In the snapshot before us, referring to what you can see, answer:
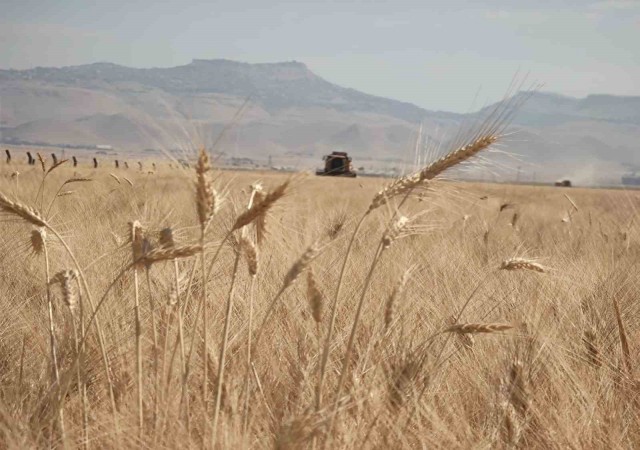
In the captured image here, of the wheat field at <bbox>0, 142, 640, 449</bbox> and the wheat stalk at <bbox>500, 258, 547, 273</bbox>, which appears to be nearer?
the wheat field at <bbox>0, 142, 640, 449</bbox>

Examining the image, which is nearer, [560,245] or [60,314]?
[60,314]

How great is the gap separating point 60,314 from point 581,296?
2284 mm

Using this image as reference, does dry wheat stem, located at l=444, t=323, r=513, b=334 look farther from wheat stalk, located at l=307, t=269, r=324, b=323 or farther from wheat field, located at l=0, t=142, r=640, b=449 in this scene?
wheat stalk, located at l=307, t=269, r=324, b=323

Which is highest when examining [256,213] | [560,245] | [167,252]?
[256,213]

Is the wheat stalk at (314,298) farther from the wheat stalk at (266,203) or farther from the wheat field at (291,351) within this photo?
the wheat stalk at (266,203)

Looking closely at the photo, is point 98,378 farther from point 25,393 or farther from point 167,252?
point 167,252

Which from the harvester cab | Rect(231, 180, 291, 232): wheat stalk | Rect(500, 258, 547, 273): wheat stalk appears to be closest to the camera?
Rect(231, 180, 291, 232): wheat stalk

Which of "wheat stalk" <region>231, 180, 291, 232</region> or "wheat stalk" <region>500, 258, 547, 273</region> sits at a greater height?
"wheat stalk" <region>231, 180, 291, 232</region>

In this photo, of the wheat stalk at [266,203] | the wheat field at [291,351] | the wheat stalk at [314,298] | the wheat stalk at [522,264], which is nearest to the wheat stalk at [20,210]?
the wheat field at [291,351]

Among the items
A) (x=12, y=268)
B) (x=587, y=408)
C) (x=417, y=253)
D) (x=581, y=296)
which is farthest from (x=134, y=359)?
(x=417, y=253)

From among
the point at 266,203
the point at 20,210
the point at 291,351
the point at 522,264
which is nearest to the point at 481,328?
the point at 522,264

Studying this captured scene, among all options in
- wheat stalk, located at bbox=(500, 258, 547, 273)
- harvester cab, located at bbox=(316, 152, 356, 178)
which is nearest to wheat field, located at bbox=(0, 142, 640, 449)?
wheat stalk, located at bbox=(500, 258, 547, 273)

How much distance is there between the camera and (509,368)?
219cm

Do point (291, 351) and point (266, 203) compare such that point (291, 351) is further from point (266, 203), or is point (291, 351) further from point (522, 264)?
point (266, 203)
